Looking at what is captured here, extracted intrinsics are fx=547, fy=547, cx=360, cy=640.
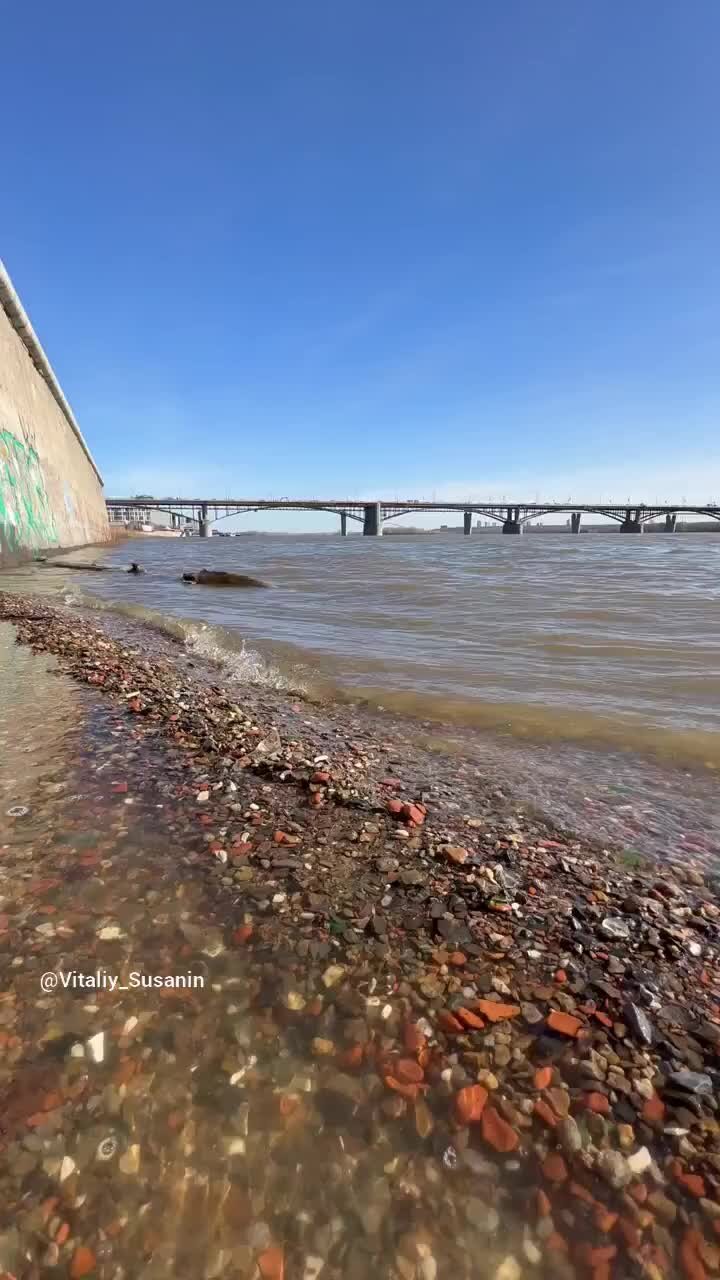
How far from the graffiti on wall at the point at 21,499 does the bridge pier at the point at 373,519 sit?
112010mm

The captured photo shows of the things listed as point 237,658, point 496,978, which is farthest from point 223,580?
point 496,978

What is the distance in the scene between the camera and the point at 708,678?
29.7ft

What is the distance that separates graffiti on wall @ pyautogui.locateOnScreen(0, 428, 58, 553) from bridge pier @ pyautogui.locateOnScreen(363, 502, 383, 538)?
11201cm

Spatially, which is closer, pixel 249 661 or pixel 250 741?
pixel 250 741

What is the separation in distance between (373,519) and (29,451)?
379 feet

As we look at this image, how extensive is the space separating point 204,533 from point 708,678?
143545mm

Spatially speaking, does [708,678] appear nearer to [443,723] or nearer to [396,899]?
[443,723]

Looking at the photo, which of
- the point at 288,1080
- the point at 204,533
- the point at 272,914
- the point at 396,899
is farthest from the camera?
the point at 204,533

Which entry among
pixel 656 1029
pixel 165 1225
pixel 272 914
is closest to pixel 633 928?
pixel 656 1029

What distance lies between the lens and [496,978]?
8.21 ft

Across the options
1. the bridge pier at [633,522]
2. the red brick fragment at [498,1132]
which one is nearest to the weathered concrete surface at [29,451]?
the red brick fragment at [498,1132]

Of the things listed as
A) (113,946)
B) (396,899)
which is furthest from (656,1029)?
(113,946)

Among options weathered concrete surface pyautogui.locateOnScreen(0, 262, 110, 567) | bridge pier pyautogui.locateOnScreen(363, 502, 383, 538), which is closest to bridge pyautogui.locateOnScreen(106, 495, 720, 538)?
bridge pier pyautogui.locateOnScreen(363, 502, 383, 538)

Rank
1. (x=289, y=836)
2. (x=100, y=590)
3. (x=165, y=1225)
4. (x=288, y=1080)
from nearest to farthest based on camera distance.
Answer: (x=165, y=1225)
(x=288, y=1080)
(x=289, y=836)
(x=100, y=590)
